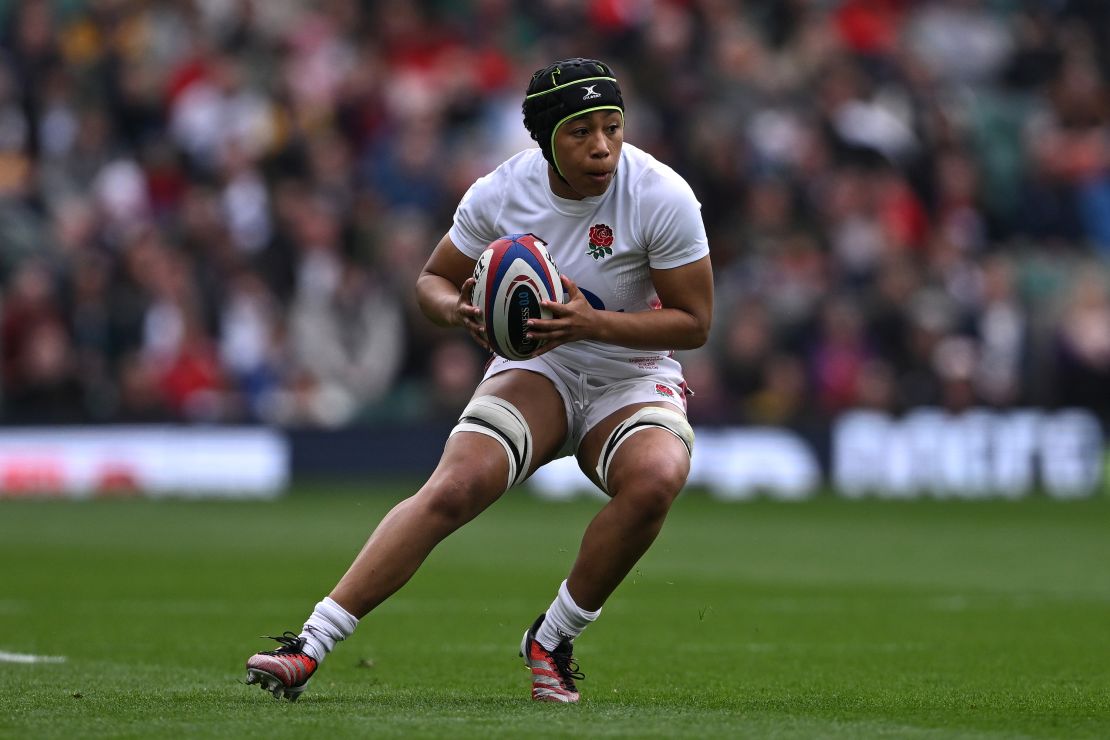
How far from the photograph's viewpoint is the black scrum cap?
672cm

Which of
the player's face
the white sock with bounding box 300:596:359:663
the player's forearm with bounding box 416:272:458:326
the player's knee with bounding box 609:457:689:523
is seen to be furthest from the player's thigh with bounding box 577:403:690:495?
the white sock with bounding box 300:596:359:663

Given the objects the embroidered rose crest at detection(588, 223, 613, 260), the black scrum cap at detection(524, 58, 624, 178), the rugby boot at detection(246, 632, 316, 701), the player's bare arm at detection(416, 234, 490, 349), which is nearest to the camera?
the rugby boot at detection(246, 632, 316, 701)

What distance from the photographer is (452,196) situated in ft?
64.5

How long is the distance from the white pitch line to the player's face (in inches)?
127

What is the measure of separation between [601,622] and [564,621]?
3.30m

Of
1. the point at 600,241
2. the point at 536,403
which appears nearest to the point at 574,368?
the point at 536,403

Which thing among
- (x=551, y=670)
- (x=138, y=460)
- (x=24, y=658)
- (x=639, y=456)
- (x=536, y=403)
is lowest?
(x=138, y=460)

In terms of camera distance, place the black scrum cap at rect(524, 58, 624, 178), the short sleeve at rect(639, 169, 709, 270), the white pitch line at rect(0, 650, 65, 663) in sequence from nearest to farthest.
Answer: the black scrum cap at rect(524, 58, 624, 178), the short sleeve at rect(639, 169, 709, 270), the white pitch line at rect(0, 650, 65, 663)

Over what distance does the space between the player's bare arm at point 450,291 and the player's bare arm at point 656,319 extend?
26 cm

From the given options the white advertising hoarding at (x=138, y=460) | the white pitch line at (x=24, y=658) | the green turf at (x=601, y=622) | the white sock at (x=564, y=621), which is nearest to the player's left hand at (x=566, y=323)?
the white sock at (x=564, y=621)

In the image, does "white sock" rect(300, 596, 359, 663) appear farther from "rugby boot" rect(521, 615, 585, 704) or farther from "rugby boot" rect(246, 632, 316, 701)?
"rugby boot" rect(521, 615, 585, 704)

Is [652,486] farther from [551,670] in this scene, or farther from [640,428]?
[551,670]

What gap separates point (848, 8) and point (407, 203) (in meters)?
6.63

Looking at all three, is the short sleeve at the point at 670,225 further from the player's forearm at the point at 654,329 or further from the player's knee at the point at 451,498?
the player's knee at the point at 451,498
